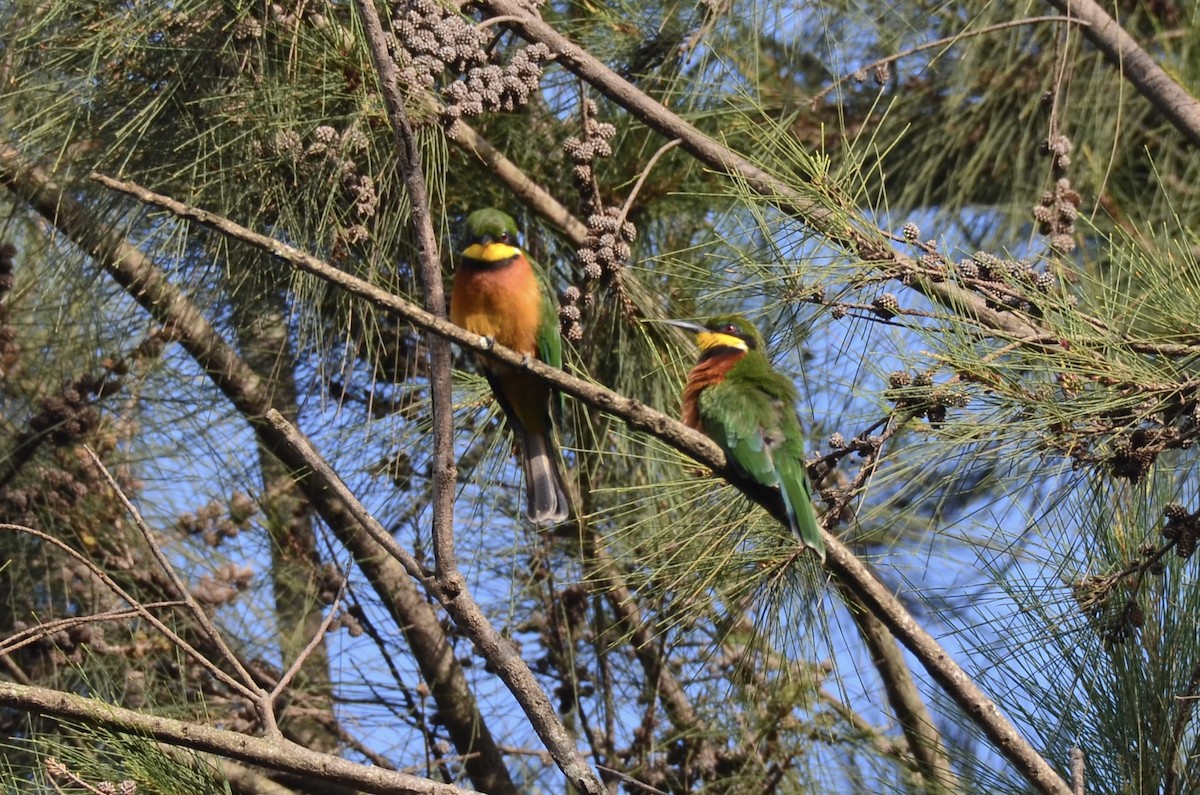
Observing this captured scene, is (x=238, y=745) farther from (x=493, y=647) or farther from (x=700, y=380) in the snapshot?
(x=700, y=380)

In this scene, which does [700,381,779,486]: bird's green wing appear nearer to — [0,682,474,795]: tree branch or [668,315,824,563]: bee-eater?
[668,315,824,563]: bee-eater

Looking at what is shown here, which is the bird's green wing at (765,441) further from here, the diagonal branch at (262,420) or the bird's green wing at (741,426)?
the diagonal branch at (262,420)

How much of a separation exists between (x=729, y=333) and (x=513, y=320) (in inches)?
21.3

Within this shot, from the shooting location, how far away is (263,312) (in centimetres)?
371

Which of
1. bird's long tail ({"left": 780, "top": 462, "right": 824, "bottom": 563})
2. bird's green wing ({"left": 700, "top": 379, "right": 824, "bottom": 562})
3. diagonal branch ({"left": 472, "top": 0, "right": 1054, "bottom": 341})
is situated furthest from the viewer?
diagonal branch ({"left": 472, "top": 0, "right": 1054, "bottom": 341})

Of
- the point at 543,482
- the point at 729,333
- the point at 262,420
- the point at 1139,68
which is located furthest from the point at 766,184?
the point at 262,420

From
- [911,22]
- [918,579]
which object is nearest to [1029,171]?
[911,22]

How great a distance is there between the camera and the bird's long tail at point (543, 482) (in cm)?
318

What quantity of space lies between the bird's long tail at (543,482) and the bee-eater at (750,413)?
0.39 metres

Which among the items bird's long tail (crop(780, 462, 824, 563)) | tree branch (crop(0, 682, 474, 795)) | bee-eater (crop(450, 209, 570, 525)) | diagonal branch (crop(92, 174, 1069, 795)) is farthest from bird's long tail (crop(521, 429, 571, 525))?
tree branch (crop(0, 682, 474, 795))

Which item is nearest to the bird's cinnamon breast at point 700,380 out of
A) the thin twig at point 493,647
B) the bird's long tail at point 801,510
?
the bird's long tail at point 801,510

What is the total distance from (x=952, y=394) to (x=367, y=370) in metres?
2.17

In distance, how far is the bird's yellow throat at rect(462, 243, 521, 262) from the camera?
11.1ft

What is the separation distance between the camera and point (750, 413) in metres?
2.82
